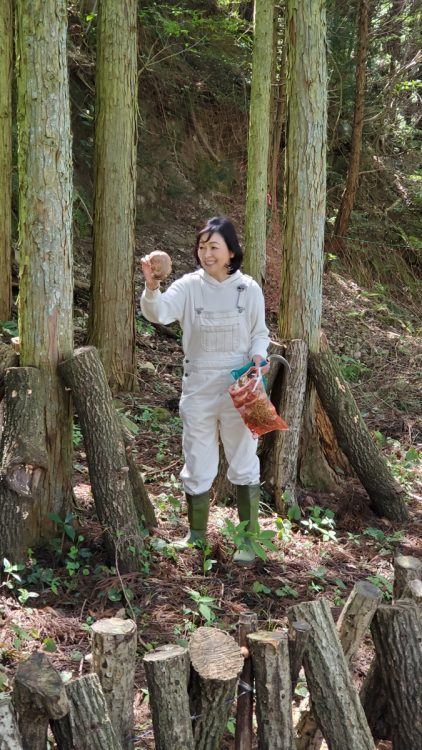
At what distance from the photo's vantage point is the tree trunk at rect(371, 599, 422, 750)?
9.40ft

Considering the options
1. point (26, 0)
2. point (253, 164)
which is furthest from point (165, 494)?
point (253, 164)

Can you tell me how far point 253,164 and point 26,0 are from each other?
641 centimetres

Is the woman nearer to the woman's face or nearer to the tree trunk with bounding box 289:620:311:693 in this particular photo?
the woman's face

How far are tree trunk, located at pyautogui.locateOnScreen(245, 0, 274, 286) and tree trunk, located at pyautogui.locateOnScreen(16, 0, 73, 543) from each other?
246 inches

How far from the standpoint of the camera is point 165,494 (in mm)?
5785

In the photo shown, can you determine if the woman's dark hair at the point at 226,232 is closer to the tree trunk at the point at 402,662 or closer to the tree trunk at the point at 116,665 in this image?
the tree trunk at the point at 402,662

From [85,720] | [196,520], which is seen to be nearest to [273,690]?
[85,720]

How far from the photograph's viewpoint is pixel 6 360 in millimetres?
4367

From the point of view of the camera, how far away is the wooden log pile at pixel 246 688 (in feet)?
7.48

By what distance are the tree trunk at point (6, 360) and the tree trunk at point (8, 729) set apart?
2.48 metres

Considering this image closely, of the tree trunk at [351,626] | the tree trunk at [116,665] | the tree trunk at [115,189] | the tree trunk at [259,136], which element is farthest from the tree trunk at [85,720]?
the tree trunk at [259,136]

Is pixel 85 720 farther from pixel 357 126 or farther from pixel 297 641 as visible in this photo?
pixel 357 126

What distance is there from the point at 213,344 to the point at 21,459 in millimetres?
1386

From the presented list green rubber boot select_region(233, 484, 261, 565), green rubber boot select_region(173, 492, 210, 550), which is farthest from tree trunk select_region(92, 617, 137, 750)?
green rubber boot select_region(233, 484, 261, 565)
